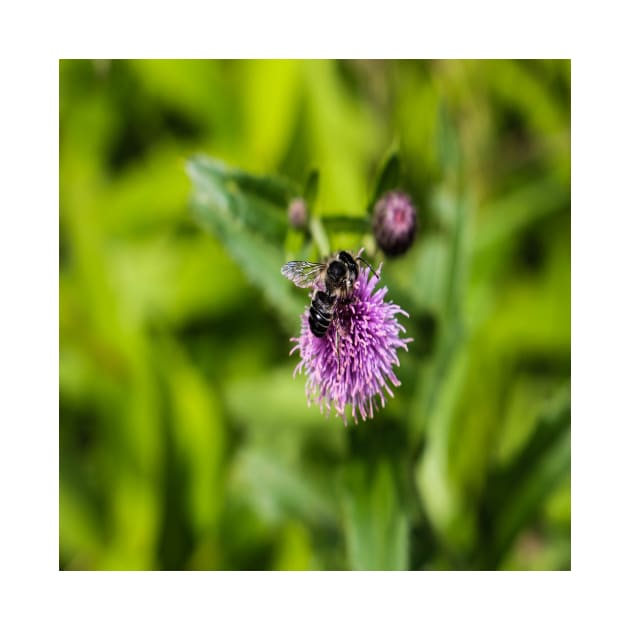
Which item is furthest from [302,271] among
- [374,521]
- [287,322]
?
[374,521]

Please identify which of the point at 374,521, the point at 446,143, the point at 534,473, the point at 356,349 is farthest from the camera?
the point at 446,143

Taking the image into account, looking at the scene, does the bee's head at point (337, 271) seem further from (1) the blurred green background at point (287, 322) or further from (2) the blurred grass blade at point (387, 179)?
(1) the blurred green background at point (287, 322)

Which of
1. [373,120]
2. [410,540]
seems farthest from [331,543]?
[373,120]

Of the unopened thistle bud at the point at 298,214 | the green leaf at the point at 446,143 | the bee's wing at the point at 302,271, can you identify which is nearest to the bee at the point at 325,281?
the bee's wing at the point at 302,271

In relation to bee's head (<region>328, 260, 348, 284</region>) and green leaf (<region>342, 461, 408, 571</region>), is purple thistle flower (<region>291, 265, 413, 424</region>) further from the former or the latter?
green leaf (<region>342, 461, 408, 571</region>)

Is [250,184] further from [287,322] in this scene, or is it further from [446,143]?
[446,143]

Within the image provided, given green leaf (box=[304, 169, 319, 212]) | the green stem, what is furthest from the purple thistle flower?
green leaf (box=[304, 169, 319, 212])

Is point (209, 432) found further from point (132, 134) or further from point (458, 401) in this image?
point (132, 134)
